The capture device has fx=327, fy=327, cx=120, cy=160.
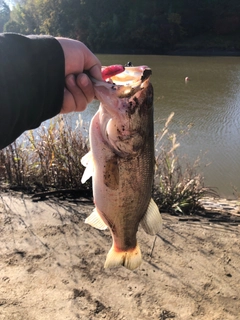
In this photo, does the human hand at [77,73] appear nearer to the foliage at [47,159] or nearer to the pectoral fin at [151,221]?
the pectoral fin at [151,221]

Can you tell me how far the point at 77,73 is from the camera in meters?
→ 1.95

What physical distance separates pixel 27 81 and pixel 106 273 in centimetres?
243

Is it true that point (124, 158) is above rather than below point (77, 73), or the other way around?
below

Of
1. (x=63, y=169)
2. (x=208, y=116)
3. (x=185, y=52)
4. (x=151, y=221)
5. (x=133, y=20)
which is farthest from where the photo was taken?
(x=133, y=20)

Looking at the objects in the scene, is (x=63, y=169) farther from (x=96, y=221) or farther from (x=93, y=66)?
(x=93, y=66)

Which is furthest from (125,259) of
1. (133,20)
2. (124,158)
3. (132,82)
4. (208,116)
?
(133,20)

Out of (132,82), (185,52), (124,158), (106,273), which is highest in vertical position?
(132,82)

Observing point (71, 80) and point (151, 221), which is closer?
point (71, 80)

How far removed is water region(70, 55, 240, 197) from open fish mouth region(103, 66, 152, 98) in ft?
12.8

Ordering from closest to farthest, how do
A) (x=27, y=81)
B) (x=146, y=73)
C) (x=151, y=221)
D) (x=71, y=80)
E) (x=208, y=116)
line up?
(x=27, y=81) < (x=146, y=73) < (x=71, y=80) < (x=151, y=221) < (x=208, y=116)

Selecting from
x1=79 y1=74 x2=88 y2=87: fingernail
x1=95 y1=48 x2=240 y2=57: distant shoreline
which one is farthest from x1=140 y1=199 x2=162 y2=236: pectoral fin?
x1=95 y1=48 x2=240 y2=57: distant shoreline

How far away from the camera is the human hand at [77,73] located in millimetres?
1861

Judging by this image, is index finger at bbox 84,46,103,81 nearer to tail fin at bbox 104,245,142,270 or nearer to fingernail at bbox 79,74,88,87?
fingernail at bbox 79,74,88,87

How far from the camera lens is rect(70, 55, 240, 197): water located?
844 centimetres
